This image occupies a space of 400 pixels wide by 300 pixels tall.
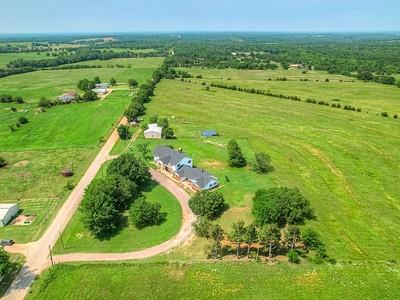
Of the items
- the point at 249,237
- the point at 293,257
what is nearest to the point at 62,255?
the point at 249,237

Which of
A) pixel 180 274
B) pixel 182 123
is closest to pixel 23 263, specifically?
pixel 180 274

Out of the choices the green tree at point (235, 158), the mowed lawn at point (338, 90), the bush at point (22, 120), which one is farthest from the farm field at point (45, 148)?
the mowed lawn at point (338, 90)

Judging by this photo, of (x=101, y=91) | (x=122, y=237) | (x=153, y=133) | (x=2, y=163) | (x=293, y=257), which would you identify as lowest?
(x=101, y=91)

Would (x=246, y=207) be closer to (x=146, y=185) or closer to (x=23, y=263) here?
(x=146, y=185)

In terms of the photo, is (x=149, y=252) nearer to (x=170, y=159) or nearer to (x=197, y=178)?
(x=197, y=178)

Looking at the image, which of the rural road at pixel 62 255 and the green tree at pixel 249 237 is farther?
the green tree at pixel 249 237

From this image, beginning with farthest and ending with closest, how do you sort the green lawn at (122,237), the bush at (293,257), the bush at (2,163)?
the bush at (2,163), the green lawn at (122,237), the bush at (293,257)

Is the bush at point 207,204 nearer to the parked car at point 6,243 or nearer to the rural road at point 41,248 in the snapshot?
the rural road at point 41,248
